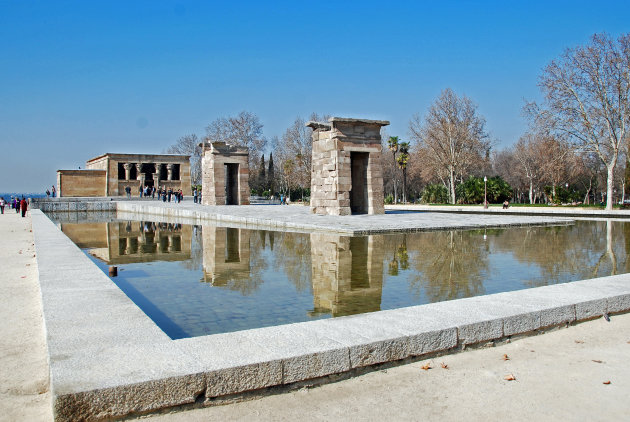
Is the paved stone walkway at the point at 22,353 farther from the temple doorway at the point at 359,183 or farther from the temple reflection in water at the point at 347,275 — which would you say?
the temple doorway at the point at 359,183

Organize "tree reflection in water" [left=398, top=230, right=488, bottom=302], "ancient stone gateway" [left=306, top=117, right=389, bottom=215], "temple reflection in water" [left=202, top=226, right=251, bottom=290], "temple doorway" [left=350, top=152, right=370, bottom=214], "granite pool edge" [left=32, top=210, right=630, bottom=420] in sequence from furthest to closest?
"temple doorway" [left=350, top=152, right=370, bottom=214], "ancient stone gateway" [left=306, top=117, right=389, bottom=215], "temple reflection in water" [left=202, top=226, right=251, bottom=290], "tree reflection in water" [left=398, top=230, right=488, bottom=302], "granite pool edge" [left=32, top=210, right=630, bottom=420]

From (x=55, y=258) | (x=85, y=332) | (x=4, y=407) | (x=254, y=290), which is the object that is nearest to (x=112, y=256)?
(x=55, y=258)

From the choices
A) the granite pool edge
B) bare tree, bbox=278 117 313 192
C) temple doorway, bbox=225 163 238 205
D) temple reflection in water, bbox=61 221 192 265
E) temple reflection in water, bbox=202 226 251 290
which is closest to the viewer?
the granite pool edge

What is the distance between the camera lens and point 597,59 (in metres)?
30.2

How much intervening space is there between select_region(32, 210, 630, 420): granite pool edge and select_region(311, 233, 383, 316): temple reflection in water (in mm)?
1350

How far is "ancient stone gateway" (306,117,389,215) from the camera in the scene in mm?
20672

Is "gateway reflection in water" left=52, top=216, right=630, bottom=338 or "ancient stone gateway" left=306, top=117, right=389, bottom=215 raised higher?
"ancient stone gateway" left=306, top=117, right=389, bottom=215

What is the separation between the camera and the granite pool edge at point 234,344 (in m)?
2.89

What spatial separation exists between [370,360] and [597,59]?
109ft

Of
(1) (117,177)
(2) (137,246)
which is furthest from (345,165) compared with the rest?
(1) (117,177)

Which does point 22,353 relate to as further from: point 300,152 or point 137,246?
point 300,152

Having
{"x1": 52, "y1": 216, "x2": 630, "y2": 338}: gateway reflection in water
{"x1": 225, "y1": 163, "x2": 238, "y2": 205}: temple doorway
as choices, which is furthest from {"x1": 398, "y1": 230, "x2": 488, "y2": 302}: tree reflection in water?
{"x1": 225, "y1": 163, "x2": 238, "y2": 205}: temple doorway

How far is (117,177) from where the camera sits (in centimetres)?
5409

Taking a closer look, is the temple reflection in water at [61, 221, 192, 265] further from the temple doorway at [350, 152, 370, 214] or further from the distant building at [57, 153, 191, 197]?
the distant building at [57, 153, 191, 197]
